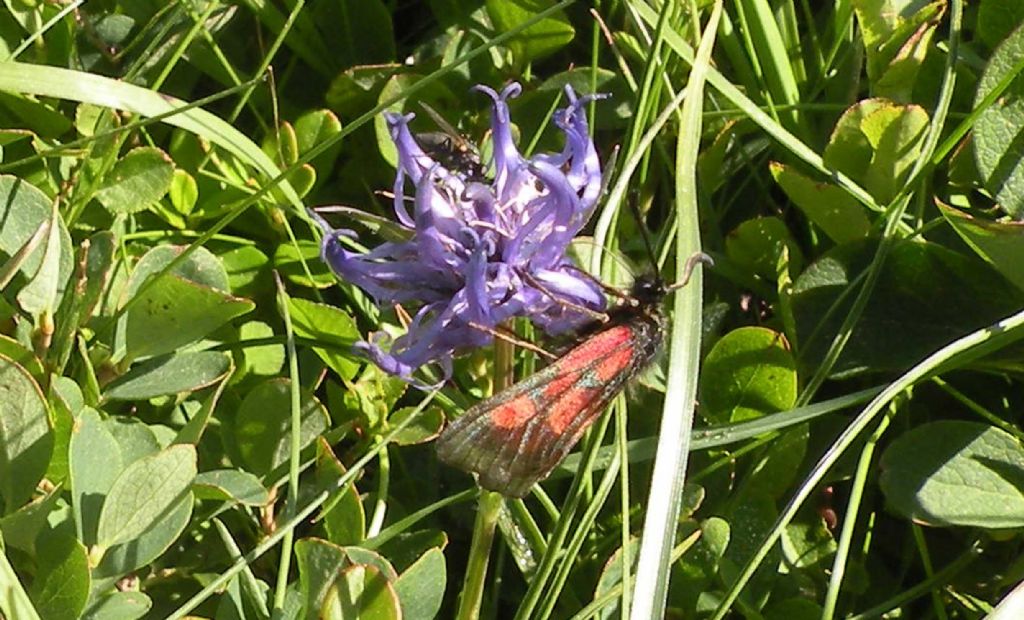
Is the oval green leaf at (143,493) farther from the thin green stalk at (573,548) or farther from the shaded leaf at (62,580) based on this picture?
the thin green stalk at (573,548)

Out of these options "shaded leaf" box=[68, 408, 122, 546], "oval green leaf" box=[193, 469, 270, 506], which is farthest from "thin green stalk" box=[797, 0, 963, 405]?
"shaded leaf" box=[68, 408, 122, 546]

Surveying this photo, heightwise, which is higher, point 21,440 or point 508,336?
point 508,336

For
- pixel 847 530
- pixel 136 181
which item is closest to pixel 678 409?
pixel 847 530

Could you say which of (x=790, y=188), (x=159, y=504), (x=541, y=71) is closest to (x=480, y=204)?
(x=159, y=504)

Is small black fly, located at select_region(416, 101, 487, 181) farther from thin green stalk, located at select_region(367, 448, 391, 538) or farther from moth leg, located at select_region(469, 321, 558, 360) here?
thin green stalk, located at select_region(367, 448, 391, 538)

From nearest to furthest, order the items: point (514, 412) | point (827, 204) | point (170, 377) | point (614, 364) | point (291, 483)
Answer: point (514, 412)
point (614, 364)
point (291, 483)
point (170, 377)
point (827, 204)

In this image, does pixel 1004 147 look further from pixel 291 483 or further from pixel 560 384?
pixel 291 483
